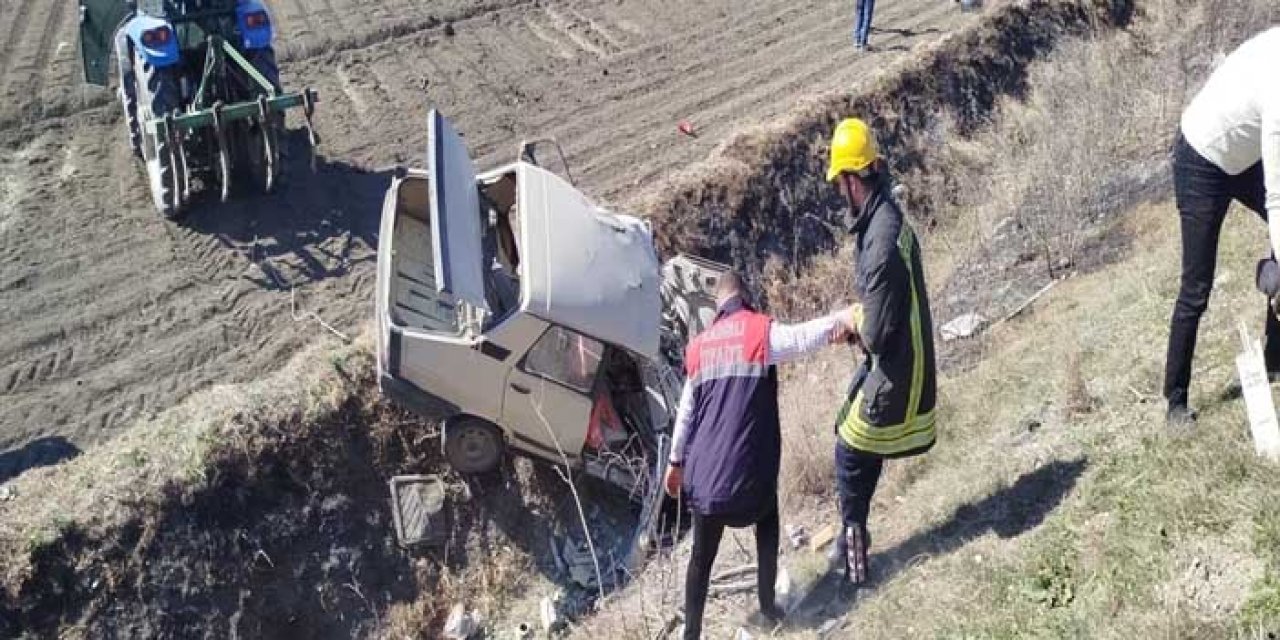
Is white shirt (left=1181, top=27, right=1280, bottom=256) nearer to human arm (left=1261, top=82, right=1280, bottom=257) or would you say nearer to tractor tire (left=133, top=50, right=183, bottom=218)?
human arm (left=1261, top=82, right=1280, bottom=257)

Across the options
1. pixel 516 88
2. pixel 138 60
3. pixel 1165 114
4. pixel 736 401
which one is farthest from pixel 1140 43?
pixel 736 401

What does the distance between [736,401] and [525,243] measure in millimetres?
2761

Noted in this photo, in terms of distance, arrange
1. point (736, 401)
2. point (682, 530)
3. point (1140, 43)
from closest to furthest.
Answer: point (736, 401), point (682, 530), point (1140, 43)

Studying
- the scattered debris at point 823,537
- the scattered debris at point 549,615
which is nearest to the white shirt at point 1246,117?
the scattered debris at point 823,537

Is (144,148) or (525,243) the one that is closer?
(525,243)

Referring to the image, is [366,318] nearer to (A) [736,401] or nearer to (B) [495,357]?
(B) [495,357]

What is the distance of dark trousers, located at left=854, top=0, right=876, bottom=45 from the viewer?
47.7 feet

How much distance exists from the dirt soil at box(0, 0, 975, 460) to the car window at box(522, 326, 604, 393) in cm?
259

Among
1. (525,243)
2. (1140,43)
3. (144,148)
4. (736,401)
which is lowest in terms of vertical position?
(1140,43)

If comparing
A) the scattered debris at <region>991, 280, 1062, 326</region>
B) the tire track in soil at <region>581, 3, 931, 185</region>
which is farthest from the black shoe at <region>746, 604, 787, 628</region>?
the tire track in soil at <region>581, 3, 931, 185</region>

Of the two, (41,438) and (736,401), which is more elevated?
(736,401)

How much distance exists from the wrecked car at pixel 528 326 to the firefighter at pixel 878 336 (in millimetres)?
2341

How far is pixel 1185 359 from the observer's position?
5.72m

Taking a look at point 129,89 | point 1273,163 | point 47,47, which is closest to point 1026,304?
point 1273,163
